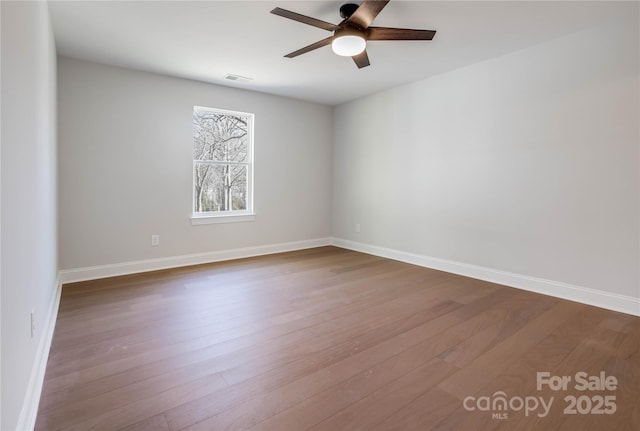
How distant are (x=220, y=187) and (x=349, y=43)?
2.98 meters

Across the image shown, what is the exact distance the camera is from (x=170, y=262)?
4254 mm

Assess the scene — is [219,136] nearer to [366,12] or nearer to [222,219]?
[222,219]

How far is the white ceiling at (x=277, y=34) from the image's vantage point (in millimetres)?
2557

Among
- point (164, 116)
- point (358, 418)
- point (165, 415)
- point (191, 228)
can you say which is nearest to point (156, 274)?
point (191, 228)

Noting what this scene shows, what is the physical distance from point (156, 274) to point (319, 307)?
2239 mm

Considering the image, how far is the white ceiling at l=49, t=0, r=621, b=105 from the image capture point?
101 inches

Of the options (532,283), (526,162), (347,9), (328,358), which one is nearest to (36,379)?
(328,358)

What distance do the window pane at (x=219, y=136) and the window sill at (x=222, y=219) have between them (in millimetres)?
832

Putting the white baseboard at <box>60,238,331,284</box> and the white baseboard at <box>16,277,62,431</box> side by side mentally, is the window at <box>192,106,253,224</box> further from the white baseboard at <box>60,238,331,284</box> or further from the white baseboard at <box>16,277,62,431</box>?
the white baseboard at <box>16,277,62,431</box>

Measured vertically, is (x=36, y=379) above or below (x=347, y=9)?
below

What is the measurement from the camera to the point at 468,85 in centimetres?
383

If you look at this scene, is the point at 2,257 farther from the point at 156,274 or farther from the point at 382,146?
the point at 382,146

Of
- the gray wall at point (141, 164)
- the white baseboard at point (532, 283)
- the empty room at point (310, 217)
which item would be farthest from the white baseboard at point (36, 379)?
the white baseboard at point (532, 283)

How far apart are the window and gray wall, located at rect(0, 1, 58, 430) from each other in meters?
2.47
